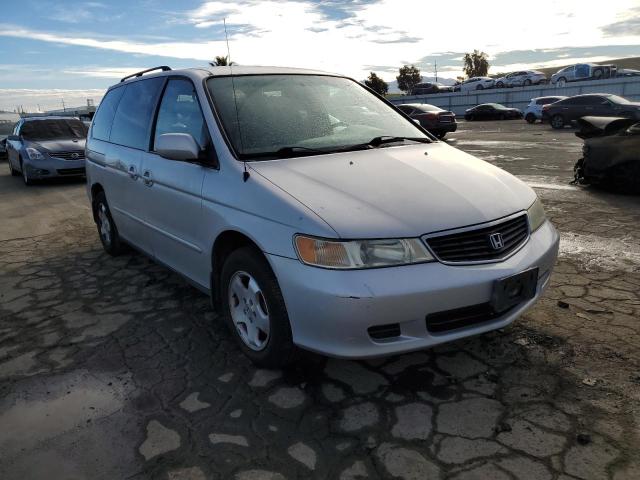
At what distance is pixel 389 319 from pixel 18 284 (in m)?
3.92

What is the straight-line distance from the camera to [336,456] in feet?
7.36

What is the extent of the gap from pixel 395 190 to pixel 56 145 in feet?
35.5

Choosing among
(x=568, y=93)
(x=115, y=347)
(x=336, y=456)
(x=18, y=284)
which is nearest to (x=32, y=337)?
(x=115, y=347)

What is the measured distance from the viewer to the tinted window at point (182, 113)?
3339mm

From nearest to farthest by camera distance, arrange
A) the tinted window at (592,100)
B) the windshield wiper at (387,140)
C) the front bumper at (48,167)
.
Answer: the windshield wiper at (387,140) < the front bumper at (48,167) < the tinted window at (592,100)

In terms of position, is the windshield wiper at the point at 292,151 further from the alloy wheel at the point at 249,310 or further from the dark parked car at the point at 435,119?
the dark parked car at the point at 435,119

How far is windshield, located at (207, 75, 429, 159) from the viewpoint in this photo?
319 cm

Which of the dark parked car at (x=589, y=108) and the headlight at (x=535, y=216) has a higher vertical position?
the dark parked car at (x=589, y=108)

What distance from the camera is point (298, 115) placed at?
3.43 meters

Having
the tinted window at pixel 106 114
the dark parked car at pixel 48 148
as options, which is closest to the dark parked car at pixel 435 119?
the dark parked car at pixel 48 148

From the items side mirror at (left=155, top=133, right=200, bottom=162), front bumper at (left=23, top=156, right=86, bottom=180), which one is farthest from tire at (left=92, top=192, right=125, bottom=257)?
front bumper at (left=23, top=156, right=86, bottom=180)

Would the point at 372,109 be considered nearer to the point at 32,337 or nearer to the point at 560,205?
the point at 32,337

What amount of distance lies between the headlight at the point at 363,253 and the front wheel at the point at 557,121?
21980 millimetres

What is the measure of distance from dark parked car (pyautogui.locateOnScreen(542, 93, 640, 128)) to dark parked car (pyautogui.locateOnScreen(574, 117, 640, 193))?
12.8 meters
